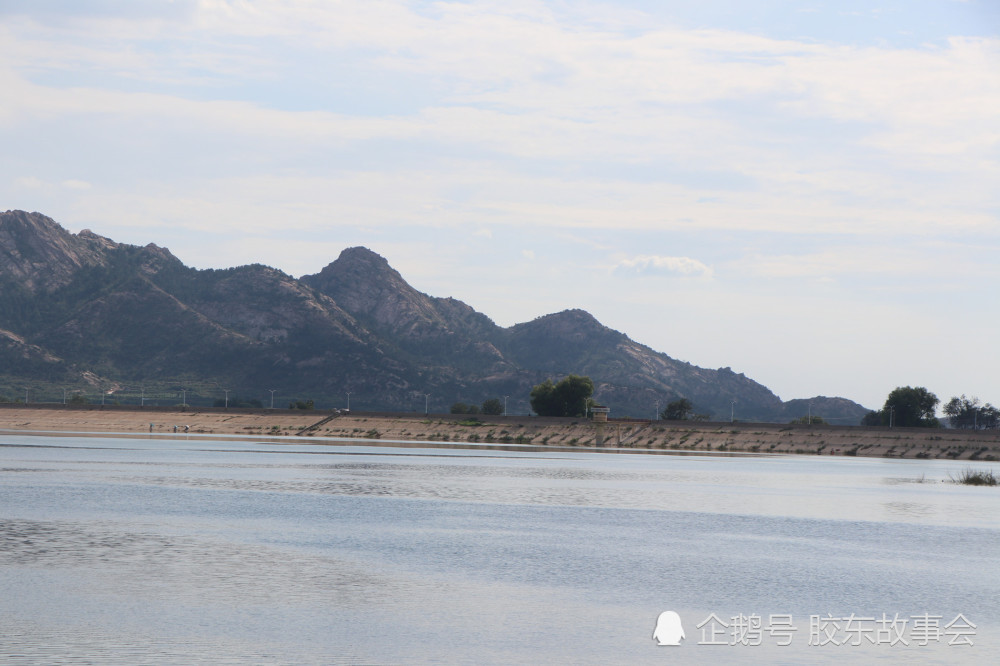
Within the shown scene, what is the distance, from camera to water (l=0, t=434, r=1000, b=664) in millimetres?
24922


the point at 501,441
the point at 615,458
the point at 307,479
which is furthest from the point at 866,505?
the point at 501,441

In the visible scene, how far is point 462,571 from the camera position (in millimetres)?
36250

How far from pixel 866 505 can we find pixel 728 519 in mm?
16160

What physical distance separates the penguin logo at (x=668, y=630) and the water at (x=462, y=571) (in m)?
0.31

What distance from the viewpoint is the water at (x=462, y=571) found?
24922 mm

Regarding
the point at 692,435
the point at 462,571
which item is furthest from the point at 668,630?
the point at 692,435

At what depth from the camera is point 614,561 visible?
39656mm

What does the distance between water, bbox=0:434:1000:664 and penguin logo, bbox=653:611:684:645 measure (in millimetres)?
307

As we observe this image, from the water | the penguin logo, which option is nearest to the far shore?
the water

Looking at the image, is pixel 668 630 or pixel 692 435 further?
pixel 692 435

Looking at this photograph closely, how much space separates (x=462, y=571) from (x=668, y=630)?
439 inches

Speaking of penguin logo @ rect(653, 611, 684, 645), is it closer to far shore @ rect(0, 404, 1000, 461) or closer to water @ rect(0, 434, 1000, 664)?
water @ rect(0, 434, 1000, 664)

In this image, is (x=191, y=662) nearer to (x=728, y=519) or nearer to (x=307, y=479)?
(x=728, y=519)

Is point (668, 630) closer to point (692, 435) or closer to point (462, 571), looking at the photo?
point (462, 571)
